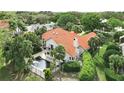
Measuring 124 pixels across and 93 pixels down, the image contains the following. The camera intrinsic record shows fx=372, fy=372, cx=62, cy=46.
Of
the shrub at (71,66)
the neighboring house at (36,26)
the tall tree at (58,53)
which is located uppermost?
the neighboring house at (36,26)

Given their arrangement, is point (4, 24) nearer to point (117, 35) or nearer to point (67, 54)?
point (67, 54)

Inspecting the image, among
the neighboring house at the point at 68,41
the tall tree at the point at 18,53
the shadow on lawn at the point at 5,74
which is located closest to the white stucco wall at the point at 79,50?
the neighboring house at the point at 68,41

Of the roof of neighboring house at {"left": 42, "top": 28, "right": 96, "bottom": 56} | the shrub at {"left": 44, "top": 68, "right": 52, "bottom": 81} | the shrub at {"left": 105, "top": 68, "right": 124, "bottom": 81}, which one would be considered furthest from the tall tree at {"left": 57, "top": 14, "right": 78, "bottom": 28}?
the shrub at {"left": 105, "top": 68, "right": 124, "bottom": 81}

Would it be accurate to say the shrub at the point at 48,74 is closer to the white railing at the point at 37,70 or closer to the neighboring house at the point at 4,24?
the white railing at the point at 37,70

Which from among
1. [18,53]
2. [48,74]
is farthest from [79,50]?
[18,53]

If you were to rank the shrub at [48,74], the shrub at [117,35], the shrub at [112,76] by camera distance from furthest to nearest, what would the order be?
the shrub at [117,35]
the shrub at [48,74]
the shrub at [112,76]
